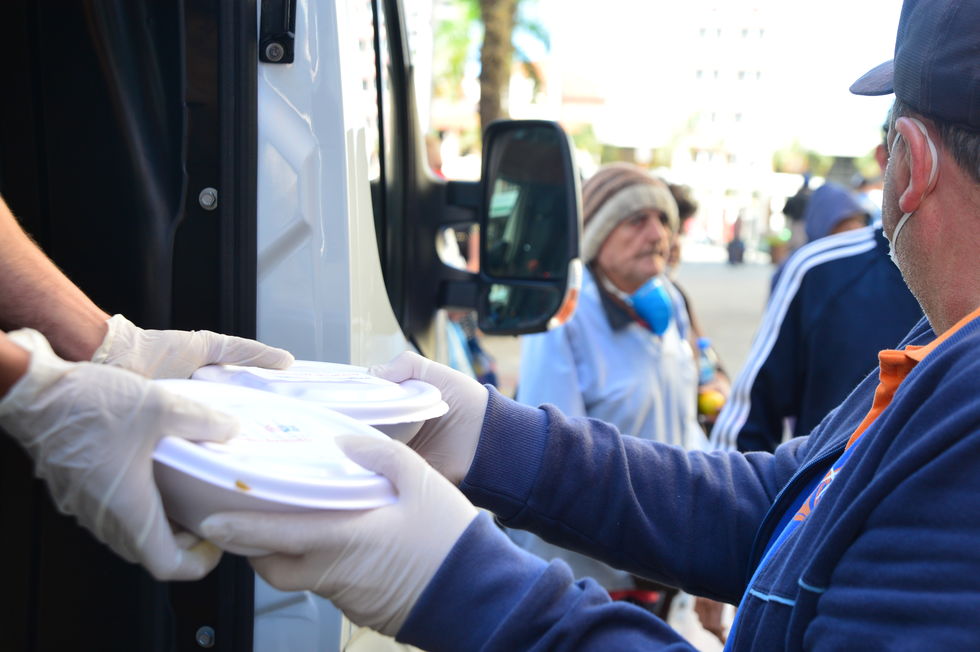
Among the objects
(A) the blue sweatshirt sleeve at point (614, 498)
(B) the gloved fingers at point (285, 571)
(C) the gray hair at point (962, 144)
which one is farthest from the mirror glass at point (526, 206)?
(B) the gloved fingers at point (285, 571)

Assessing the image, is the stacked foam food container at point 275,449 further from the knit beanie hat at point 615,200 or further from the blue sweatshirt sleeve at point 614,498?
the knit beanie hat at point 615,200

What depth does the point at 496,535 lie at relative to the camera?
4.28 feet

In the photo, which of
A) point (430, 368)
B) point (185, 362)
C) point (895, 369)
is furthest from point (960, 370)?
point (185, 362)

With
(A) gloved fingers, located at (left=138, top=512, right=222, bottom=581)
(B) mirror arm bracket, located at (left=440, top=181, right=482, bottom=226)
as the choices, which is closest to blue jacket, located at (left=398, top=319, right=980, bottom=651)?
(A) gloved fingers, located at (left=138, top=512, right=222, bottom=581)

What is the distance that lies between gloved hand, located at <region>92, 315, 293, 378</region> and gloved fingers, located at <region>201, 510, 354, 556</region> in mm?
476

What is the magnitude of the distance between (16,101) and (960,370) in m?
1.54

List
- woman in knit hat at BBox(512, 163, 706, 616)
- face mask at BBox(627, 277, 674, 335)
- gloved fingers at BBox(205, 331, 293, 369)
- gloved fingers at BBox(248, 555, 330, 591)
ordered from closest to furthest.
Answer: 1. gloved fingers at BBox(248, 555, 330, 591)
2. gloved fingers at BBox(205, 331, 293, 369)
3. woman in knit hat at BBox(512, 163, 706, 616)
4. face mask at BBox(627, 277, 674, 335)

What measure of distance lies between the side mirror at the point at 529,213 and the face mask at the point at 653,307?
4.53 feet

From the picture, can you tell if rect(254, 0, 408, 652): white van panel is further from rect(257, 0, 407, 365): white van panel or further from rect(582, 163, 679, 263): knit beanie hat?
rect(582, 163, 679, 263): knit beanie hat

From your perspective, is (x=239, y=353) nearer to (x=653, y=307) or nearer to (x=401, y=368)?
(x=401, y=368)

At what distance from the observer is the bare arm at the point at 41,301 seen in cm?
141

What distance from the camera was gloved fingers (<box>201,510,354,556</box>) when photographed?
3.76 ft

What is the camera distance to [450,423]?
1894 millimetres

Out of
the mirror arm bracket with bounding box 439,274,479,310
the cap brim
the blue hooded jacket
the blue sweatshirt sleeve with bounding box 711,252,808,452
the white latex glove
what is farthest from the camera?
the blue hooded jacket
